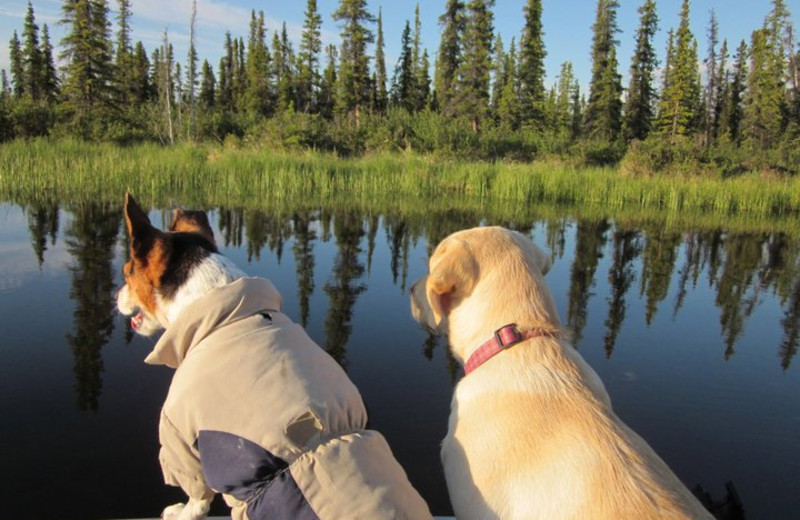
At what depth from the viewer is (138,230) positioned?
294 cm

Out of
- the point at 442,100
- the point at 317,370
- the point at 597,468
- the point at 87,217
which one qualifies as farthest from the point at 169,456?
the point at 442,100

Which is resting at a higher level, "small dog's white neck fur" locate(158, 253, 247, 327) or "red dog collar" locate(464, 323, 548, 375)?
"small dog's white neck fur" locate(158, 253, 247, 327)

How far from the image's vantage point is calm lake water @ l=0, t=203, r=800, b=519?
454 centimetres

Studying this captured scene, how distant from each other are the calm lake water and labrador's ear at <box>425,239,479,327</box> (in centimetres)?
78

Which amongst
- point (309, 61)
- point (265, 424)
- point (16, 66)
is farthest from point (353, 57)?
point (265, 424)

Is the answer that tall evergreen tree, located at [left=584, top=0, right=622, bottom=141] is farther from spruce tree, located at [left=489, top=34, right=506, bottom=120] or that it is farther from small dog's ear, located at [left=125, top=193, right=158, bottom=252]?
small dog's ear, located at [left=125, top=193, right=158, bottom=252]

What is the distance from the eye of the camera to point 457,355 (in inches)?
110

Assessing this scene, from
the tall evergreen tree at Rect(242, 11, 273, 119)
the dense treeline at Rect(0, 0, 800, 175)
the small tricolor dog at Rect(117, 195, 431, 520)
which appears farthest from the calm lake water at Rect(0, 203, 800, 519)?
the tall evergreen tree at Rect(242, 11, 273, 119)

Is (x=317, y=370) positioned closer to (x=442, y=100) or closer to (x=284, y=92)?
(x=442, y=100)

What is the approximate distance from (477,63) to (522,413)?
163 feet

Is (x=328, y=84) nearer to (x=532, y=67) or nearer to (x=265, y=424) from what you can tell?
(x=532, y=67)

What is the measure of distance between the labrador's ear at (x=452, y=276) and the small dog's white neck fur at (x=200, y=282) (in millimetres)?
1062

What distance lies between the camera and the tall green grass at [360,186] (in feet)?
63.1

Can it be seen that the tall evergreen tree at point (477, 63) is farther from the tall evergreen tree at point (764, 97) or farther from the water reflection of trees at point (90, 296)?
the water reflection of trees at point (90, 296)
